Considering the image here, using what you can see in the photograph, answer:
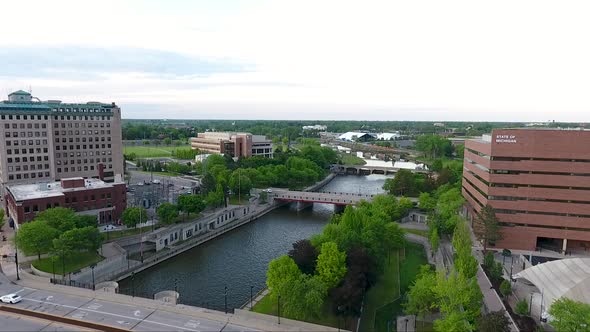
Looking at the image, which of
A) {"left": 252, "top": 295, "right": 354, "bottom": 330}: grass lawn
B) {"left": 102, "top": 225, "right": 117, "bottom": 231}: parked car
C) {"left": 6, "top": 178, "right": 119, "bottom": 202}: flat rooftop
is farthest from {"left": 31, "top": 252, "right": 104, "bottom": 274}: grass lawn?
{"left": 252, "top": 295, "right": 354, "bottom": 330}: grass lawn

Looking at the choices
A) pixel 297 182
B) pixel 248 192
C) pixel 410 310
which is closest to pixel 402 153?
pixel 297 182

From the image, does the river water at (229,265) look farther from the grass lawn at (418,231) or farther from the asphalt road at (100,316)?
the grass lawn at (418,231)

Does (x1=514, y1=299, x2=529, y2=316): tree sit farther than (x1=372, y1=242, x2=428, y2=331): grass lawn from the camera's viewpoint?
No

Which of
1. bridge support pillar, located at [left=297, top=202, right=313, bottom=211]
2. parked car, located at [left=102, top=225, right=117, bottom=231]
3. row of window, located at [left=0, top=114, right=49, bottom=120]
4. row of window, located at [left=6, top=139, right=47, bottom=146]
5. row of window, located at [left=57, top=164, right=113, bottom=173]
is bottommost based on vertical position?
bridge support pillar, located at [left=297, top=202, right=313, bottom=211]

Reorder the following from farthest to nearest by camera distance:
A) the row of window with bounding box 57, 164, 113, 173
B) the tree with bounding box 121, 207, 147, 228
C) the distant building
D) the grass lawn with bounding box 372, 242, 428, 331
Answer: the distant building
the row of window with bounding box 57, 164, 113, 173
the tree with bounding box 121, 207, 147, 228
the grass lawn with bounding box 372, 242, 428, 331

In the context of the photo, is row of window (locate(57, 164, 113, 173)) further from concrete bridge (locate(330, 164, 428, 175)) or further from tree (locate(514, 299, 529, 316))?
tree (locate(514, 299, 529, 316))

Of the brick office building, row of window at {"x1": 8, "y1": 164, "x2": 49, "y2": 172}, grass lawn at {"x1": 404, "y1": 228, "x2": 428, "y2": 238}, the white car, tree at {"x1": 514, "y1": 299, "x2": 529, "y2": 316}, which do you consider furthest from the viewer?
row of window at {"x1": 8, "y1": 164, "x2": 49, "y2": 172}

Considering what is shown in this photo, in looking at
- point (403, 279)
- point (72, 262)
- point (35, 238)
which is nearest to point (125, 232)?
point (72, 262)
